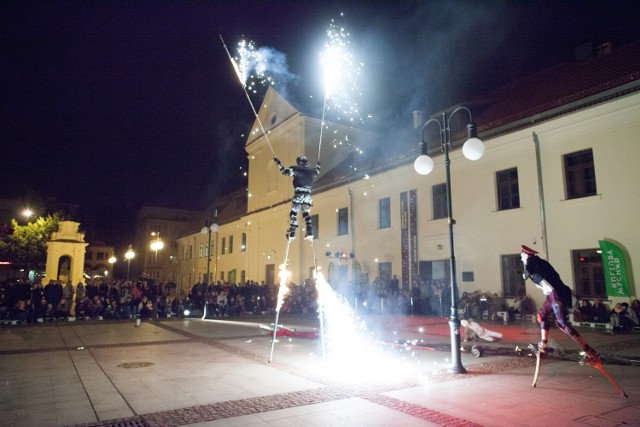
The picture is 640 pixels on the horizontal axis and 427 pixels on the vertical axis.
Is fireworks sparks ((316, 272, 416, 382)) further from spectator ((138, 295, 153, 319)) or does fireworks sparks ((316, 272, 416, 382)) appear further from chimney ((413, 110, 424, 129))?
chimney ((413, 110, 424, 129))

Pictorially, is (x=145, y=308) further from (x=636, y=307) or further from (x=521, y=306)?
(x=636, y=307)

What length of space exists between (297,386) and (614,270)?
1224cm

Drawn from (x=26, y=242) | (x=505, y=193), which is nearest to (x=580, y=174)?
(x=505, y=193)

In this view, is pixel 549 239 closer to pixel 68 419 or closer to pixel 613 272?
pixel 613 272

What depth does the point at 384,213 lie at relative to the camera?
23.7 m

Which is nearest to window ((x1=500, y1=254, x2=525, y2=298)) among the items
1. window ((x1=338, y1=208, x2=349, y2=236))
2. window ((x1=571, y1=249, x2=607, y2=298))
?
window ((x1=571, y1=249, x2=607, y2=298))

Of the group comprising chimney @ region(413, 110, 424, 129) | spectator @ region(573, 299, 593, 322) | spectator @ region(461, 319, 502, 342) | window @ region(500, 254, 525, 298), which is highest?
chimney @ region(413, 110, 424, 129)

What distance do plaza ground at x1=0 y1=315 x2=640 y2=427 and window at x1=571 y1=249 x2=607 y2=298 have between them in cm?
319

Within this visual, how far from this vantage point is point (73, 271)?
2441 centimetres

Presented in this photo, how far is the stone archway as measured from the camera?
2403cm

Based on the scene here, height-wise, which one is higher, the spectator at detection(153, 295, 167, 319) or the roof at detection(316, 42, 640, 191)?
the roof at detection(316, 42, 640, 191)

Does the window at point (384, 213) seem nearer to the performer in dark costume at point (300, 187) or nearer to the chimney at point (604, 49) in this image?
the chimney at point (604, 49)

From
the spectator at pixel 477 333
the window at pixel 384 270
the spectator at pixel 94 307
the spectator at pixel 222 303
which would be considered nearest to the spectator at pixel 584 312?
the spectator at pixel 477 333

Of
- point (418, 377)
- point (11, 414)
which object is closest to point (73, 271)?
point (11, 414)
